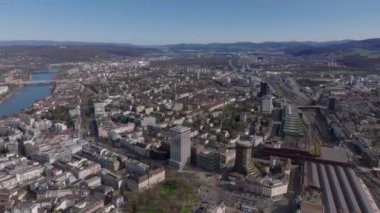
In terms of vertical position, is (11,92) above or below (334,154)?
below

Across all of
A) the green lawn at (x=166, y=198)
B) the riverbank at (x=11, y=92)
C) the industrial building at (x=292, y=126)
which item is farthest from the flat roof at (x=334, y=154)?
the riverbank at (x=11, y=92)

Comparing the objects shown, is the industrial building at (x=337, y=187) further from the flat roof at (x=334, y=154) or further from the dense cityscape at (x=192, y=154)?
the flat roof at (x=334, y=154)

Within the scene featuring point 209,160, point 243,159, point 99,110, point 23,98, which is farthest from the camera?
point 23,98

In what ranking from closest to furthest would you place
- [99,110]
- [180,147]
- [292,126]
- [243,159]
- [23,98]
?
1. [243,159]
2. [180,147]
3. [292,126]
4. [99,110]
5. [23,98]

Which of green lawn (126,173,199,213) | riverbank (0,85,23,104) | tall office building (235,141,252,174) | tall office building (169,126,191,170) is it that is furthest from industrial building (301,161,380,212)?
riverbank (0,85,23,104)

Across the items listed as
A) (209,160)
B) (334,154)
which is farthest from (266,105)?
(209,160)

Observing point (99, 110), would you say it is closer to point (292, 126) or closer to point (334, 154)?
point (292, 126)
